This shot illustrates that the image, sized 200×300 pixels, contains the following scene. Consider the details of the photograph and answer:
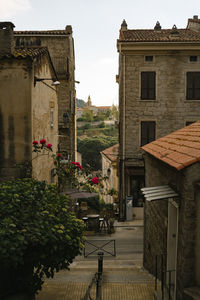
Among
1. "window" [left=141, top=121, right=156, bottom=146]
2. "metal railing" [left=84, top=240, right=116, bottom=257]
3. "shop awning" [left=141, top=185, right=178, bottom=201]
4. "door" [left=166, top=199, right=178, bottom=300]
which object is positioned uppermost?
"window" [left=141, top=121, right=156, bottom=146]

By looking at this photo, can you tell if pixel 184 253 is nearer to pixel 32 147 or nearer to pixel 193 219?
pixel 193 219

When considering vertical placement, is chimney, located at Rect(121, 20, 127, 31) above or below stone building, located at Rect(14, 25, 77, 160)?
above

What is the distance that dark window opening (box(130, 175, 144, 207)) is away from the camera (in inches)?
831

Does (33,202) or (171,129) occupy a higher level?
(171,129)

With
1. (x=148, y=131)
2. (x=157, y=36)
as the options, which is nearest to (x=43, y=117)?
(x=148, y=131)

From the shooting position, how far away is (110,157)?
3522 centimetres

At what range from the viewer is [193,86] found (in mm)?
20766

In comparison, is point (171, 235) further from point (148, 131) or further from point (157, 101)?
point (157, 101)

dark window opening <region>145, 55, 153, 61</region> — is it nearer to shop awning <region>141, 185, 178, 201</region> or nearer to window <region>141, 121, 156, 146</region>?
window <region>141, 121, 156, 146</region>

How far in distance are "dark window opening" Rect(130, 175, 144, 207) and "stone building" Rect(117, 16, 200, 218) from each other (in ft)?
0.26

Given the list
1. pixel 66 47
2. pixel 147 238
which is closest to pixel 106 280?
pixel 147 238

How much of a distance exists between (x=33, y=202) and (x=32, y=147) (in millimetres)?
5048

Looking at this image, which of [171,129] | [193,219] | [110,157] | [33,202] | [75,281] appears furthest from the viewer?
[110,157]

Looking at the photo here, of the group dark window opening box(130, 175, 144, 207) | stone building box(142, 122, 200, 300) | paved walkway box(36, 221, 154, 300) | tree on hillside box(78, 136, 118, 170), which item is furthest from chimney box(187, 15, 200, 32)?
tree on hillside box(78, 136, 118, 170)
